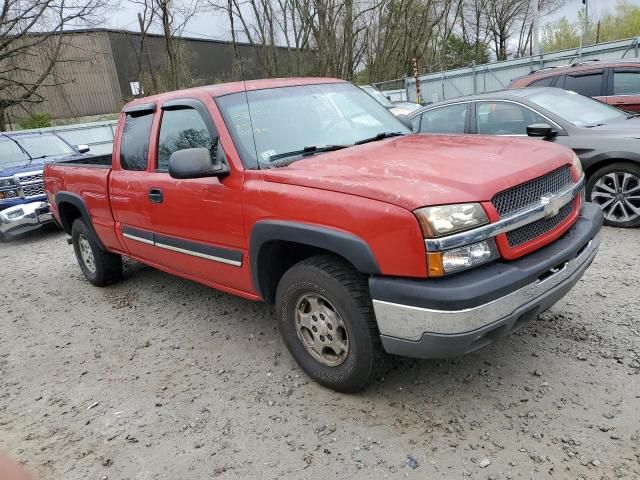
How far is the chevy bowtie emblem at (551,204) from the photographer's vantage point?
2.81 meters

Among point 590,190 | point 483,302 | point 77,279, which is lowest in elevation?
point 77,279

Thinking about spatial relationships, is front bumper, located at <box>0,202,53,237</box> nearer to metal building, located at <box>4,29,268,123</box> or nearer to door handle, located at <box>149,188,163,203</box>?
door handle, located at <box>149,188,163,203</box>

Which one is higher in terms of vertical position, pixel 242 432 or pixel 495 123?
pixel 495 123

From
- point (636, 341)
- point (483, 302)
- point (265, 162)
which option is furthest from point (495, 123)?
point (483, 302)

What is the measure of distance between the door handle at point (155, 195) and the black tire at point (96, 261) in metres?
1.71

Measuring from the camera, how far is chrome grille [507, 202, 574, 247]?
105 inches

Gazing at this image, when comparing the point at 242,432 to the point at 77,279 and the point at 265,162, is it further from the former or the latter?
the point at 77,279

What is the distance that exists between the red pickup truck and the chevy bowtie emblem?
0.01 metres

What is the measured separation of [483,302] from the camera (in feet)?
7.95

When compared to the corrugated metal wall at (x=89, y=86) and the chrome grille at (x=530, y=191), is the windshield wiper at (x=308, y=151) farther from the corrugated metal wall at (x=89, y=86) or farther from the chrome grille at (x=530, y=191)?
the corrugated metal wall at (x=89, y=86)

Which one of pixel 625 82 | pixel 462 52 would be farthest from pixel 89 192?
pixel 462 52

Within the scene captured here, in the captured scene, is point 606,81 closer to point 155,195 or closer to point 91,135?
point 155,195

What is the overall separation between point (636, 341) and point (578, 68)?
6164 mm

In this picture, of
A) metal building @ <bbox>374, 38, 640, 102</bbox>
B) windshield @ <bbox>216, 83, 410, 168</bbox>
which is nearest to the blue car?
windshield @ <bbox>216, 83, 410, 168</bbox>
